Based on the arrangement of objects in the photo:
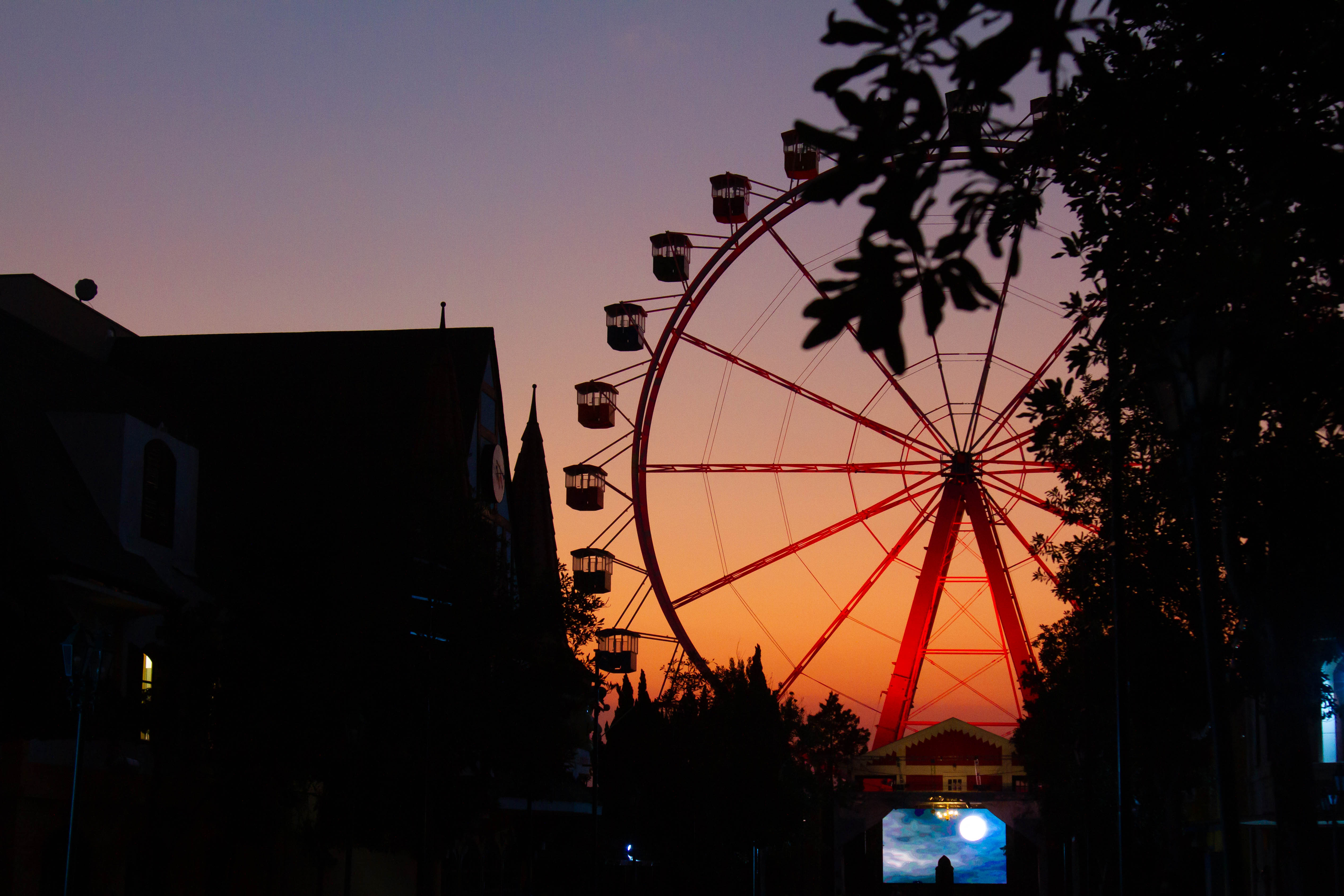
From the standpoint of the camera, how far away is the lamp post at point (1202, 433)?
10.5 meters

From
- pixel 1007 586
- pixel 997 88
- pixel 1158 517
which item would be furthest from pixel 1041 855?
pixel 997 88

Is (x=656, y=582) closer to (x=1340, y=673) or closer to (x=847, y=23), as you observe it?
(x=1340, y=673)

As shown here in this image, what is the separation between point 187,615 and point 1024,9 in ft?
58.3

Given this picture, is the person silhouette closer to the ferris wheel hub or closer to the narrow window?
the ferris wheel hub

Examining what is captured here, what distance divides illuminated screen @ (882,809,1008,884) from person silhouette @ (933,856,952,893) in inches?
1434

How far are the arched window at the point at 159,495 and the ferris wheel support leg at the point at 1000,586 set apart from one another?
21.6 metres

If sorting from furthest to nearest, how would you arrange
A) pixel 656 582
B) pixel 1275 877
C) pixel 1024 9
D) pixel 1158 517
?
pixel 656 582
pixel 1275 877
pixel 1158 517
pixel 1024 9

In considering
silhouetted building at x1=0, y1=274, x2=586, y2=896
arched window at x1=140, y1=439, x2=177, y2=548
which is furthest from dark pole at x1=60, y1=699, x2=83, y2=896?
arched window at x1=140, y1=439, x2=177, y2=548

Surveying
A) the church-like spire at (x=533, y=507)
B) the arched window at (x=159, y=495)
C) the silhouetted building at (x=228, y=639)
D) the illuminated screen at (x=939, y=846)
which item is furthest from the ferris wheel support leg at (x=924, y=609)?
the illuminated screen at (x=939, y=846)

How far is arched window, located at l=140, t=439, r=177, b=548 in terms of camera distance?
70.2ft

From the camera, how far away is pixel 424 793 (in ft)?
68.8

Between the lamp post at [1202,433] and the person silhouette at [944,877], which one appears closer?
the lamp post at [1202,433]

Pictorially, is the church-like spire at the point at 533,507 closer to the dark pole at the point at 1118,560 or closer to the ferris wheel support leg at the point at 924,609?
the ferris wheel support leg at the point at 924,609

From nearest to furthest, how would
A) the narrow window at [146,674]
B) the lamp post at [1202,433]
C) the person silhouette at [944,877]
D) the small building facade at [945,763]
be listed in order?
Answer: 1. the lamp post at [1202,433]
2. the narrow window at [146,674]
3. the person silhouette at [944,877]
4. the small building facade at [945,763]
